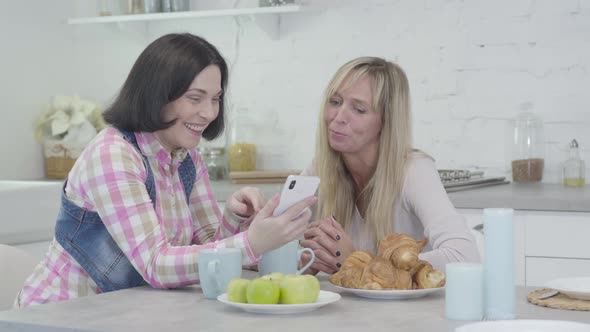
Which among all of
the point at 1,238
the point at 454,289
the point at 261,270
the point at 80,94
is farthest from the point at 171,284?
the point at 80,94

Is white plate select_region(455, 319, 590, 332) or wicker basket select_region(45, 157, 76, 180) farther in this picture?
wicker basket select_region(45, 157, 76, 180)

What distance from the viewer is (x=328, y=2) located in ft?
13.5

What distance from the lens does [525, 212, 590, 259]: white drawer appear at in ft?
10.2

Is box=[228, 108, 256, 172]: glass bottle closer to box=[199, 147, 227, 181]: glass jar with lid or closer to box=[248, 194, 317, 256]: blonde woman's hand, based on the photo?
box=[199, 147, 227, 181]: glass jar with lid

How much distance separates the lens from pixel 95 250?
209 centimetres

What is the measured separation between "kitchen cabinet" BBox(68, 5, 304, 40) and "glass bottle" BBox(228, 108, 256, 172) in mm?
396

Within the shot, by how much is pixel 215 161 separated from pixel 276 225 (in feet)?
7.50

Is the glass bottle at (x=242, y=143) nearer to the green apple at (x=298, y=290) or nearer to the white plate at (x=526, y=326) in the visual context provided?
the green apple at (x=298, y=290)

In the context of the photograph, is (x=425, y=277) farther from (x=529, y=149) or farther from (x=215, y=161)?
(x=215, y=161)

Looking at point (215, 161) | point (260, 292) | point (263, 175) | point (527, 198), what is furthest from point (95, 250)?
point (215, 161)

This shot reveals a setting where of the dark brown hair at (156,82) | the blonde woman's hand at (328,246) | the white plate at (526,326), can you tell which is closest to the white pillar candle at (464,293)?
the white plate at (526,326)

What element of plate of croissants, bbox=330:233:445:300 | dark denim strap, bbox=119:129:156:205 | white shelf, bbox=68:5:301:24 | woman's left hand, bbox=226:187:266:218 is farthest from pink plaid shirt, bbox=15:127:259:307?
white shelf, bbox=68:5:301:24

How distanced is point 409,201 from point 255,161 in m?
1.77

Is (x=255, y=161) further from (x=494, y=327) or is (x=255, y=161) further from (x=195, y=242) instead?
(x=494, y=327)
